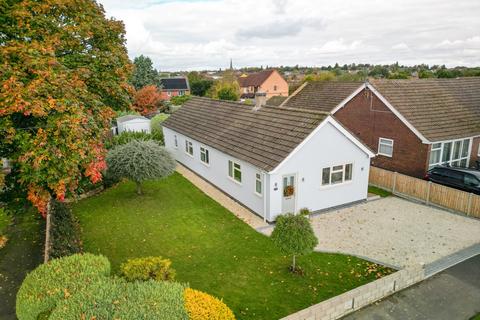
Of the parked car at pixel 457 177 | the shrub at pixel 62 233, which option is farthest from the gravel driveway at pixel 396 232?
the shrub at pixel 62 233

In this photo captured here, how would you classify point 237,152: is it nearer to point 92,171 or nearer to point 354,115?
point 92,171

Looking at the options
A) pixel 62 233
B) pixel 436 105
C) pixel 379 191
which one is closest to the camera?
pixel 62 233

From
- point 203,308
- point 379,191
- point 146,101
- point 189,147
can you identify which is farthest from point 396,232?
point 146,101

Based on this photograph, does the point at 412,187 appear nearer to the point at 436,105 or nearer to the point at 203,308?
the point at 436,105

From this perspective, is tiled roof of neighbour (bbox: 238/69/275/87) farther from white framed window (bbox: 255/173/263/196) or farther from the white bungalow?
white framed window (bbox: 255/173/263/196)

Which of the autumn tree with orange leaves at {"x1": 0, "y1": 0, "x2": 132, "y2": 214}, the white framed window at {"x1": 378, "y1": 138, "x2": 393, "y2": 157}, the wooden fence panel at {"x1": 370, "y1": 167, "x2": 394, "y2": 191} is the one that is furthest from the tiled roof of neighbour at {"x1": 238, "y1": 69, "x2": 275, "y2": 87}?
the autumn tree with orange leaves at {"x1": 0, "y1": 0, "x2": 132, "y2": 214}

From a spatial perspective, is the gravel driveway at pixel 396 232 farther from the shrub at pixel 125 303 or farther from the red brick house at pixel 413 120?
the shrub at pixel 125 303

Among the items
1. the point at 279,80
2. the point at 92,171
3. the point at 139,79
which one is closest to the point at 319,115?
the point at 92,171
